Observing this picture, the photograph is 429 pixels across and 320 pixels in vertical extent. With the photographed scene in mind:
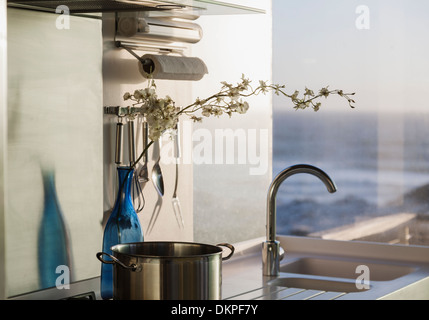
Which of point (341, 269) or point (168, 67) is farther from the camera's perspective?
point (341, 269)

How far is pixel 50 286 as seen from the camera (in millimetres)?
1877

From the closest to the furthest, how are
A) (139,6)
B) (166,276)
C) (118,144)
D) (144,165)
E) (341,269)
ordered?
(166,276) → (139,6) → (118,144) → (144,165) → (341,269)

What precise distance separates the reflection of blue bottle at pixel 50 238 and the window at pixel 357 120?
5432mm

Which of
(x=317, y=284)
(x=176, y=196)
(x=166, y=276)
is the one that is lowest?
(x=317, y=284)

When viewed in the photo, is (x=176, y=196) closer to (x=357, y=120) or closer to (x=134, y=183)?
(x=134, y=183)

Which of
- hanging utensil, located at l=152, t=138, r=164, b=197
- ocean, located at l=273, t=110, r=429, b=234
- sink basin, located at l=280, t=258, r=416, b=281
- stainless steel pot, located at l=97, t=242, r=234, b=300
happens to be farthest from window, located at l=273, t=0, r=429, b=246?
stainless steel pot, located at l=97, t=242, r=234, b=300

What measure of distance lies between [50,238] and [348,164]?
524 inches

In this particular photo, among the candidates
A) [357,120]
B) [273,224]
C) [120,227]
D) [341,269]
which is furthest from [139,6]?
[357,120]

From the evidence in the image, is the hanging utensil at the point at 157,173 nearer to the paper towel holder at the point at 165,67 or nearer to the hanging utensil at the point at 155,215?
the hanging utensil at the point at 155,215

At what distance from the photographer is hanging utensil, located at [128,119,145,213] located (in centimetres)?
211

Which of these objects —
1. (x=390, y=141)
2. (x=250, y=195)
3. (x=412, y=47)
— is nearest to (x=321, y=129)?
(x=390, y=141)

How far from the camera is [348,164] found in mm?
14883

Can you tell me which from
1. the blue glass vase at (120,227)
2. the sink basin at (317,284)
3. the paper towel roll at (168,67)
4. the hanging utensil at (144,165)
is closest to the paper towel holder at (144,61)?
the paper towel roll at (168,67)

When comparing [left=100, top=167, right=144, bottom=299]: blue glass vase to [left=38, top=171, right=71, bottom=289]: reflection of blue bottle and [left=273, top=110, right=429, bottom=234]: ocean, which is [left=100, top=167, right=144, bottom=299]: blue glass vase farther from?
[left=273, top=110, right=429, bottom=234]: ocean
